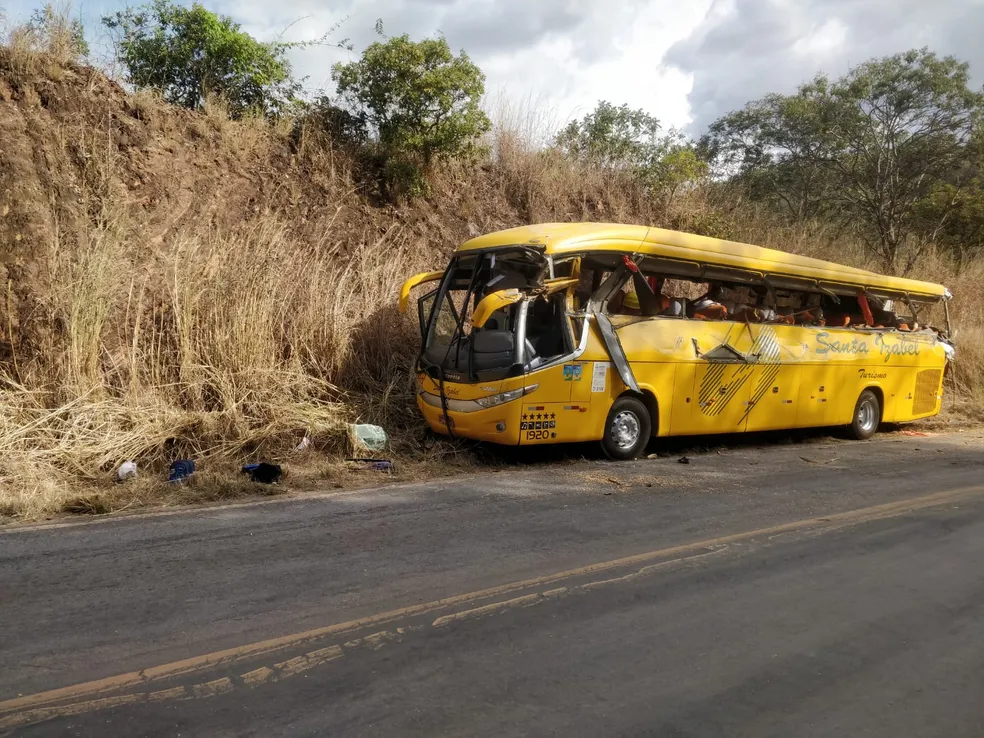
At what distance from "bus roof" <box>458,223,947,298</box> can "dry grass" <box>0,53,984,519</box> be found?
2.62 meters

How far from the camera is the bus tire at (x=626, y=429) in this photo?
32.8 feet

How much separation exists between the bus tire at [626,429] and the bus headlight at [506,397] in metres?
1.35

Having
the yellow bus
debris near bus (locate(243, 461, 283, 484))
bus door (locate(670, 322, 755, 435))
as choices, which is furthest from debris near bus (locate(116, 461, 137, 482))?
bus door (locate(670, 322, 755, 435))

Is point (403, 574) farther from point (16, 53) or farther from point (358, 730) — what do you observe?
point (16, 53)

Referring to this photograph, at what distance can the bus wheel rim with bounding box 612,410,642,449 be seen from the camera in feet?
33.1

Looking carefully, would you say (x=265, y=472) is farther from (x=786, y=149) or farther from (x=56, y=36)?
(x=786, y=149)

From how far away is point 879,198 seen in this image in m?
25.3

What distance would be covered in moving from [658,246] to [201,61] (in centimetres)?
989

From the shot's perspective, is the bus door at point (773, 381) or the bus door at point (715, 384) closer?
the bus door at point (715, 384)

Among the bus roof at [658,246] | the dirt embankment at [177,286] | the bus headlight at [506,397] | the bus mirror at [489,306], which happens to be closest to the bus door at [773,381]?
the bus roof at [658,246]

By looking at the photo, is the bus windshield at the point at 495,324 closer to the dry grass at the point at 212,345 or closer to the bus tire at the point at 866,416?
the dry grass at the point at 212,345

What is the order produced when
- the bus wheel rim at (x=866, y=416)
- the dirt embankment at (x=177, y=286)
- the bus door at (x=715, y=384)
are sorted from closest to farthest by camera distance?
the dirt embankment at (x=177, y=286)
the bus door at (x=715, y=384)
the bus wheel rim at (x=866, y=416)

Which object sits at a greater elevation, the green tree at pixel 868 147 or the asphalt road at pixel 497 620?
the green tree at pixel 868 147

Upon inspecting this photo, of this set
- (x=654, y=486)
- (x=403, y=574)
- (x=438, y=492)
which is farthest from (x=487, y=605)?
(x=654, y=486)
